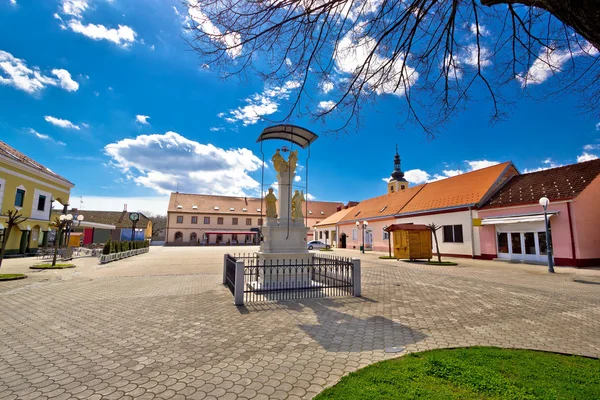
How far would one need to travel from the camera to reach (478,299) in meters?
7.84

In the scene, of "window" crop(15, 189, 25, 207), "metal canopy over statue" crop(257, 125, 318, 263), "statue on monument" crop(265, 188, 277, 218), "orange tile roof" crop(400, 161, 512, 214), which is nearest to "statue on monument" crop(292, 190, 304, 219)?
"metal canopy over statue" crop(257, 125, 318, 263)

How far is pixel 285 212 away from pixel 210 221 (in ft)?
167

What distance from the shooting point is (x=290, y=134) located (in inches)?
416

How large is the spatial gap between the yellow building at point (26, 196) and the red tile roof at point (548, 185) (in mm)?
34525

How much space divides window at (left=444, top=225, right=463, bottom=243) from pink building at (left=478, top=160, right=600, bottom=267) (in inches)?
68.6


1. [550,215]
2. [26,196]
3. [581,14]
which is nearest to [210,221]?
[26,196]

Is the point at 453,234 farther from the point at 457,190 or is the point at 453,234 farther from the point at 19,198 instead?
the point at 19,198

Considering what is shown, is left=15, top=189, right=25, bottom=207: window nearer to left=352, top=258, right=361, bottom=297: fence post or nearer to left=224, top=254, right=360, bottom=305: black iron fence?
left=224, top=254, right=360, bottom=305: black iron fence

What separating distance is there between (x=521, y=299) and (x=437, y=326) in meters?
4.14

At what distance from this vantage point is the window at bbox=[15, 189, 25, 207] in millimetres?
22375

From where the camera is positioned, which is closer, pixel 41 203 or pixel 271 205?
pixel 271 205

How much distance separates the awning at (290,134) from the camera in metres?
10.1

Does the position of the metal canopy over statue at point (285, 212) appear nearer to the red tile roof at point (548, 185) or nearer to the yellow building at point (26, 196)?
the red tile roof at point (548, 185)

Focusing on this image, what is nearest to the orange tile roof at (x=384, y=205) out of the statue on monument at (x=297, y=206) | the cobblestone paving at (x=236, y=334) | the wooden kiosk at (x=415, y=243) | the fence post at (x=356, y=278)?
the wooden kiosk at (x=415, y=243)
